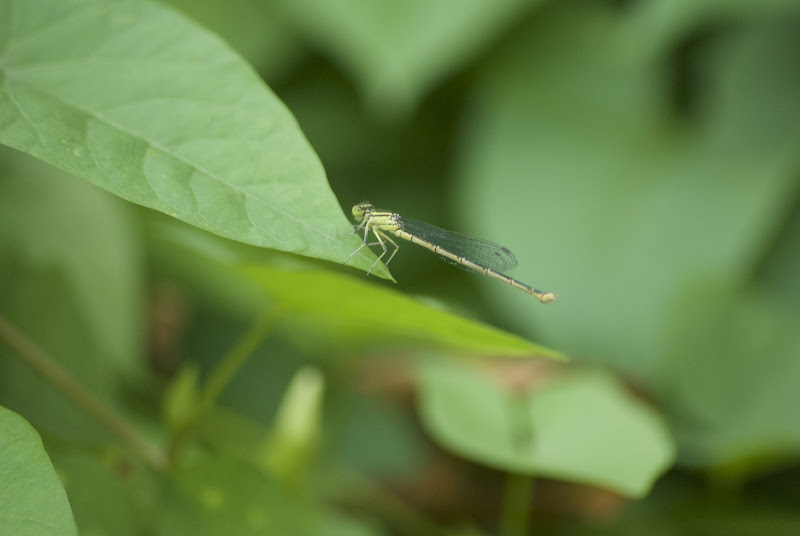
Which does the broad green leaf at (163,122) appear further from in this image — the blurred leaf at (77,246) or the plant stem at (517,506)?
the plant stem at (517,506)

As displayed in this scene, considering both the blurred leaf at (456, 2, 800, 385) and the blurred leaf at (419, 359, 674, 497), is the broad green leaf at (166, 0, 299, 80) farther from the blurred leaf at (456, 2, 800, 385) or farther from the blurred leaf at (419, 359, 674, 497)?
the blurred leaf at (419, 359, 674, 497)

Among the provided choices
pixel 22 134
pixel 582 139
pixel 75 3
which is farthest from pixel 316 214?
pixel 582 139

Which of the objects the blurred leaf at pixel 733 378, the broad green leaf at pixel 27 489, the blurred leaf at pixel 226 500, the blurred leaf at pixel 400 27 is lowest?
the broad green leaf at pixel 27 489

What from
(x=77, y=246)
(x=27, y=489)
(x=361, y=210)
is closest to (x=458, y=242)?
(x=361, y=210)

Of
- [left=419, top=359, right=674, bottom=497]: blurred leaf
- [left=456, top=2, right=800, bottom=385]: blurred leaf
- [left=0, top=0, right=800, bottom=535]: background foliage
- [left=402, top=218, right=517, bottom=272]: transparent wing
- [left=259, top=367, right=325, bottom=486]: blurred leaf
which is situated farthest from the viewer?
[left=456, top=2, right=800, bottom=385]: blurred leaf

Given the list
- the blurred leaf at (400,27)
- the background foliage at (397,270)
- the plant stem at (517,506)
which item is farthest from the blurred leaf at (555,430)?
the blurred leaf at (400,27)

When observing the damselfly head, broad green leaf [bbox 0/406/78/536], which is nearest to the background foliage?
broad green leaf [bbox 0/406/78/536]
